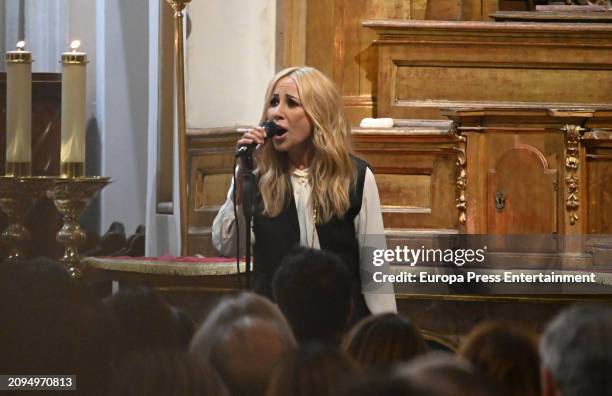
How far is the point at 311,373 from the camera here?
5.20ft

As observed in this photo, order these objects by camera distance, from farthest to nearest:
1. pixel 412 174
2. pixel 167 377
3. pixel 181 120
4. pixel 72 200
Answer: pixel 412 174 → pixel 181 120 → pixel 72 200 → pixel 167 377

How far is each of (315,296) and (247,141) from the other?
37.1 inches

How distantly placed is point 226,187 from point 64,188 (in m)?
3.15

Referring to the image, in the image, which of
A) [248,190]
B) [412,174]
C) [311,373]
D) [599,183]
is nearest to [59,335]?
[311,373]

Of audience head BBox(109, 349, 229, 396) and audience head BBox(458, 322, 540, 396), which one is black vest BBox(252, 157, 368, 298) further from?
audience head BBox(109, 349, 229, 396)

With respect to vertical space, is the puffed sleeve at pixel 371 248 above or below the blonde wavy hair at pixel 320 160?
below

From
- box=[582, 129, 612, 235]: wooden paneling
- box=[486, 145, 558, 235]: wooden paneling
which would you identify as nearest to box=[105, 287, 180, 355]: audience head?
box=[486, 145, 558, 235]: wooden paneling

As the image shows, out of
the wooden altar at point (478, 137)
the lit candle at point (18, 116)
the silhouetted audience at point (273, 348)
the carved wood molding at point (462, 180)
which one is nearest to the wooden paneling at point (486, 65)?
the wooden altar at point (478, 137)

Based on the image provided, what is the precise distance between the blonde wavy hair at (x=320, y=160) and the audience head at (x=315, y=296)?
865mm

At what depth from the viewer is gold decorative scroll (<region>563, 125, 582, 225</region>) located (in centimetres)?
569

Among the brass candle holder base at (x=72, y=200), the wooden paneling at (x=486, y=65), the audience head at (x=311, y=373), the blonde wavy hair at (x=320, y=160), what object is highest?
the wooden paneling at (x=486, y=65)

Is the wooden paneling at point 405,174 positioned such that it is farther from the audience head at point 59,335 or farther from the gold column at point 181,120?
the audience head at point 59,335

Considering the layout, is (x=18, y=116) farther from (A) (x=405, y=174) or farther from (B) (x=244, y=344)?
(A) (x=405, y=174)

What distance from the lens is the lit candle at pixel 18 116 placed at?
11.5 ft
